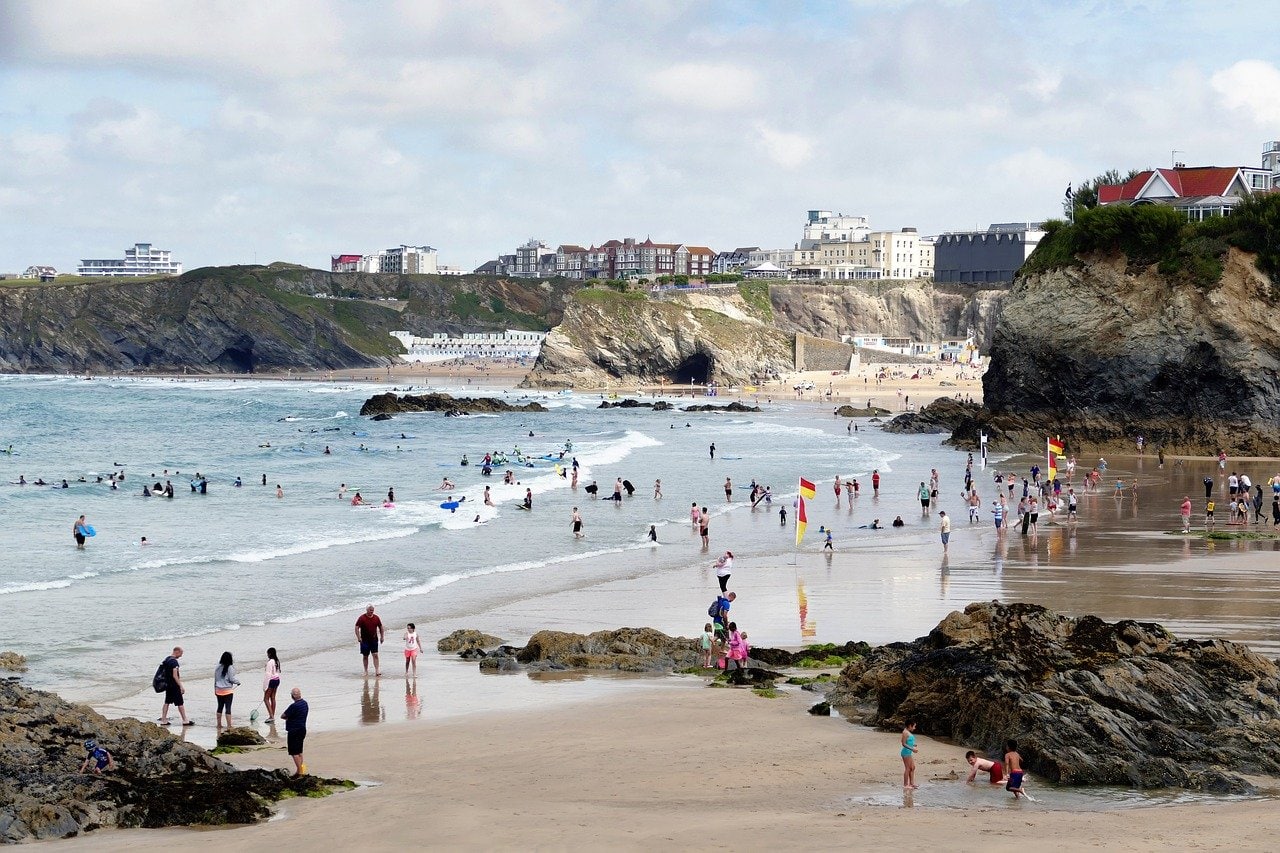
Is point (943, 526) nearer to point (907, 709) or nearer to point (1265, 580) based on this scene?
point (1265, 580)

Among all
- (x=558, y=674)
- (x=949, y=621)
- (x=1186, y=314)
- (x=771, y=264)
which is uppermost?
(x=771, y=264)

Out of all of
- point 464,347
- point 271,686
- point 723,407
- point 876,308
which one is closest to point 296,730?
point 271,686

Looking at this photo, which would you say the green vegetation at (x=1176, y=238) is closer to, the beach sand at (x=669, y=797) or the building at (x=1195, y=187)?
the building at (x=1195, y=187)

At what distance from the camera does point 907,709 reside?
15047mm

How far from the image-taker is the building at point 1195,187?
63.6 m

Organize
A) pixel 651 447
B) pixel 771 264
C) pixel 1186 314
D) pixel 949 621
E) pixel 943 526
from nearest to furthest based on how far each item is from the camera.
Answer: pixel 949 621 → pixel 943 526 → pixel 1186 314 → pixel 651 447 → pixel 771 264

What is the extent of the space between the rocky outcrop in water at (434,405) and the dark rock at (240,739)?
7473 centimetres

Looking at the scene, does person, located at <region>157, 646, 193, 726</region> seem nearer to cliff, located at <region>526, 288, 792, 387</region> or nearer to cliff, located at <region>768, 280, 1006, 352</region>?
cliff, located at <region>526, 288, 792, 387</region>

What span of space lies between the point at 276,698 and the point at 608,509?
79.7 feet

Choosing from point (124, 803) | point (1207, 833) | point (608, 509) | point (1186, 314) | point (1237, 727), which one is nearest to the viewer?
point (1207, 833)

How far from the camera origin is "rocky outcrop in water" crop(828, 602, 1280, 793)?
511 inches

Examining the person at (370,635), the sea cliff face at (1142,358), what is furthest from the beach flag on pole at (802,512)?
the sea cliff face at (1142,358)

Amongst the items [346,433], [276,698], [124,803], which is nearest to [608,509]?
[276,698]

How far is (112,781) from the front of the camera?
12359 mm
